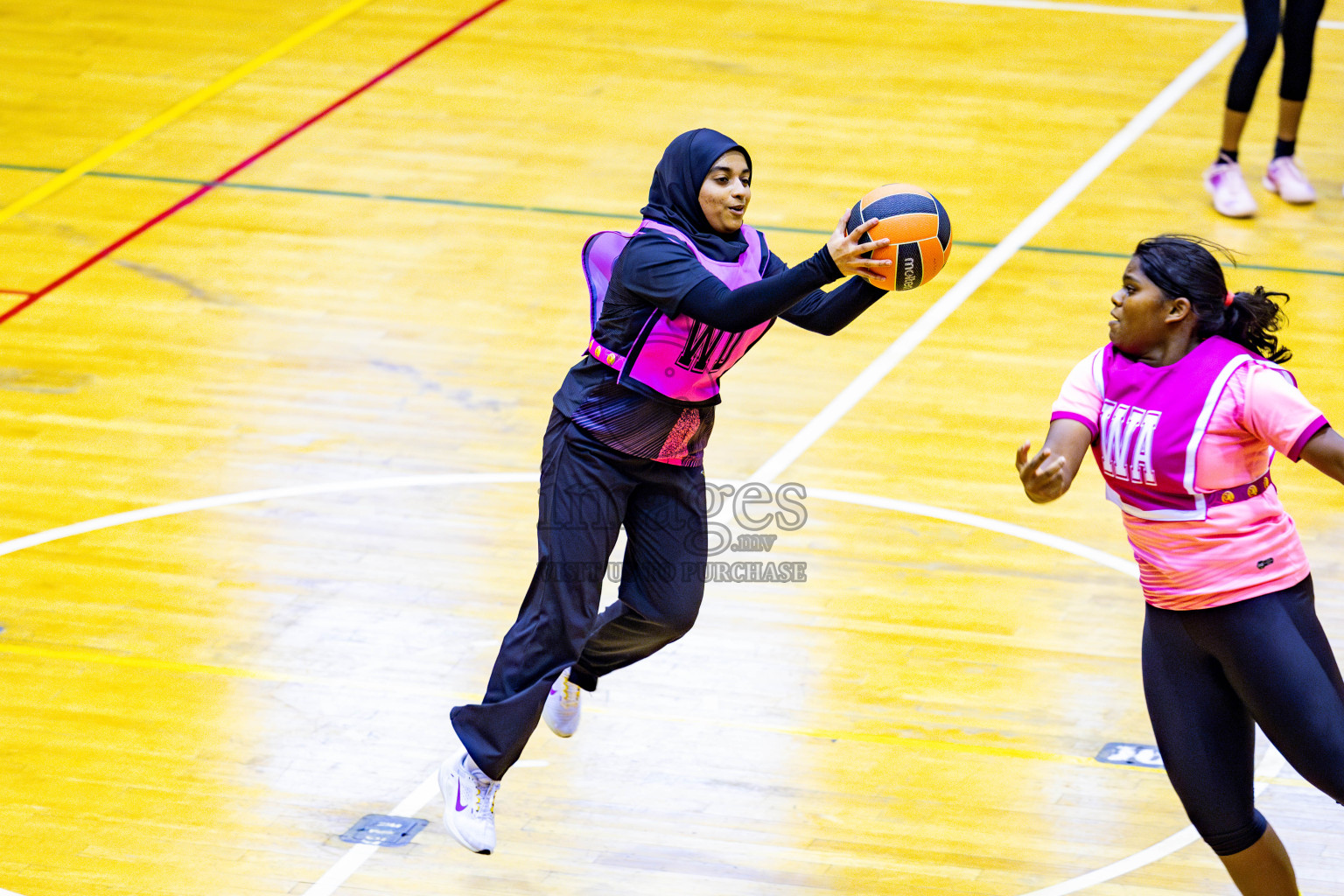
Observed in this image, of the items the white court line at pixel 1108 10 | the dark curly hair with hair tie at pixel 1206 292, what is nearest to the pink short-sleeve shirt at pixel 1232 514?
the dark curly hair with hair tie at pixel 1206 292

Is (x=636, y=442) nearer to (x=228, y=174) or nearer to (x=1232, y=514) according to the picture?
(x=1232, y=514)

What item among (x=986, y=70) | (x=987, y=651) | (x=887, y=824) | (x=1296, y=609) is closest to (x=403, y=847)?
(x=887, y=824)

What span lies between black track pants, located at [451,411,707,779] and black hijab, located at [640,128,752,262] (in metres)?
0.64

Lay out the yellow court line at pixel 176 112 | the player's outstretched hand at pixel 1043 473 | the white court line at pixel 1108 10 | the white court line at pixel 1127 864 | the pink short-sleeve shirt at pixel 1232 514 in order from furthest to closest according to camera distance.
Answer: the white court line at pixel 1108 10
the yellow court line at pixel 176 112
the white court line at pixel 1127 864
the pink short-sleeve shirt at pixel 1232 514
the player's outstretched hand at pixel 1043 473

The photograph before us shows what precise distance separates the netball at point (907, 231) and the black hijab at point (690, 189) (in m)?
0.38

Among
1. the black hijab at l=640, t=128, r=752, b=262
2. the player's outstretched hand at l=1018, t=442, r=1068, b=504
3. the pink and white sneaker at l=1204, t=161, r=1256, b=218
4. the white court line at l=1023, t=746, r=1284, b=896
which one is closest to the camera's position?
the player's outstretched hand at l=1018, t=442, r=1068, b=504

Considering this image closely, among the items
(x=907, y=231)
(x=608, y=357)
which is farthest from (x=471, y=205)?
(x=907, y=231)

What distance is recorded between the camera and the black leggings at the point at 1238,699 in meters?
4.00

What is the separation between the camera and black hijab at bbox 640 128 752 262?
4.65 meters

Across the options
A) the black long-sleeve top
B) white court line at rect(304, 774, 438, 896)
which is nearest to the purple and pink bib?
the black long-sleeve top

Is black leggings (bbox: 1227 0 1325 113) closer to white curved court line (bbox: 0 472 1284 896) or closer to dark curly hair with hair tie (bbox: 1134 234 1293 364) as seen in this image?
white curved court line (bbox: 0 472 1284 896)

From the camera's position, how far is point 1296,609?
13.4ft

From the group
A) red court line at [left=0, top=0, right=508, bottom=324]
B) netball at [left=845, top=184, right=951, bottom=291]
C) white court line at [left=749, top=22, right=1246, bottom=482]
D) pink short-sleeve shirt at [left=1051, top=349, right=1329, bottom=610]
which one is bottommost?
white court line at [left=749, top=22, right=1246, bottom=482]

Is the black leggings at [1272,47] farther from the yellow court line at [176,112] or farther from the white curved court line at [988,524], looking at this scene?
the yellow court line at [176,112]
